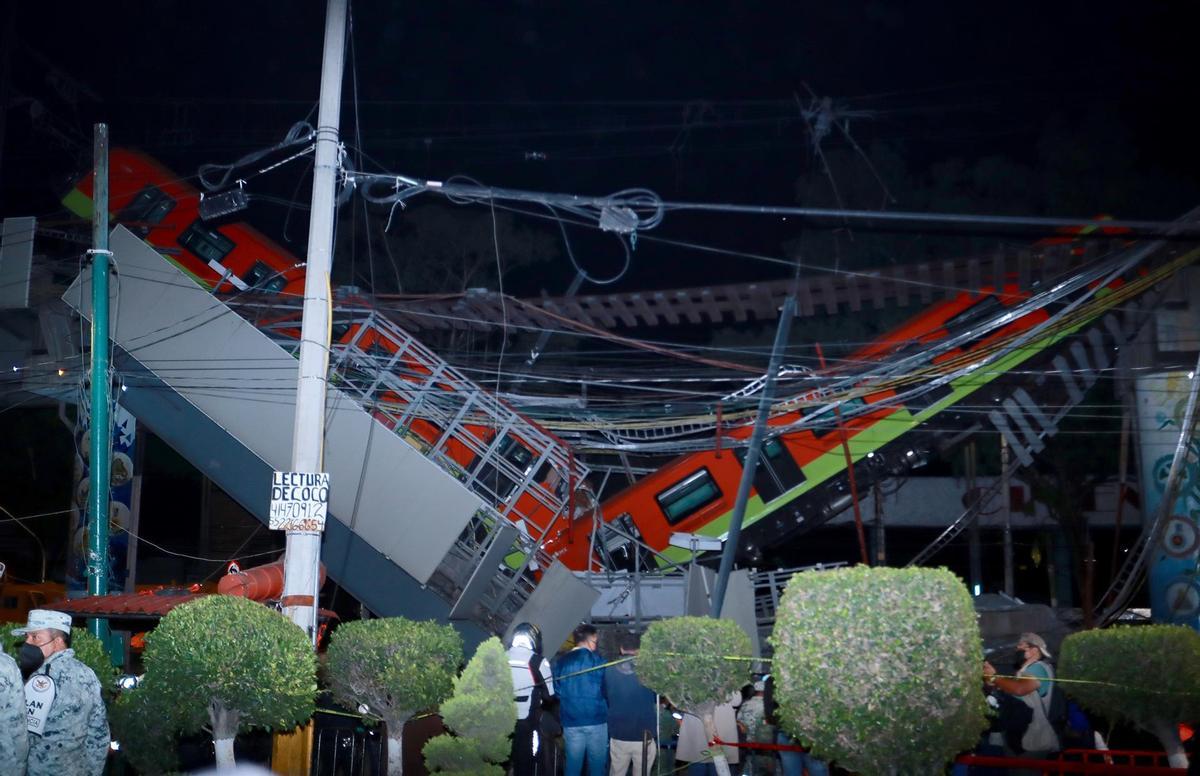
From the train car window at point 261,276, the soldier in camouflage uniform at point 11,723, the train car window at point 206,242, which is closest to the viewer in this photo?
the soldier in camouflage uniform at point 11,723

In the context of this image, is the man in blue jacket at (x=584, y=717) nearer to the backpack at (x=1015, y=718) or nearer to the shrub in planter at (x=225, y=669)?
the shrub in planter at (x=225, y=669)

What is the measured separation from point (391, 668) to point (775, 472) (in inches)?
439

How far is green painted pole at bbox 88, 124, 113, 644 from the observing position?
13337mm

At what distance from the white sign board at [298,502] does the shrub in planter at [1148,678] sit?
22.2 feet

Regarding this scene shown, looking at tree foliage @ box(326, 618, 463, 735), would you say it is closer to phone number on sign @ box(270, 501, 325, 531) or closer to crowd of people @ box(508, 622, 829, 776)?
crowd of people @ box(508, 622, 829, 776)

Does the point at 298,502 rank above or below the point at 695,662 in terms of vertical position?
above

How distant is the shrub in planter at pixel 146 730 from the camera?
344 inches

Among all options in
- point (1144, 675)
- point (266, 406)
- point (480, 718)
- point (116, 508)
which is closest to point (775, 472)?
point (266, 406)

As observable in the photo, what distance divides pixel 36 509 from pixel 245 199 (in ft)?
57.2

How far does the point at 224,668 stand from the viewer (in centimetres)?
849

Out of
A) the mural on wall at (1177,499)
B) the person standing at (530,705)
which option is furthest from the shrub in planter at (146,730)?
the mural on wall at (1177,499)

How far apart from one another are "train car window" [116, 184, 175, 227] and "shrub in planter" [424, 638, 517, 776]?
14.7 meters

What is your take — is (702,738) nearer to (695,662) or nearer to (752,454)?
(695,662)

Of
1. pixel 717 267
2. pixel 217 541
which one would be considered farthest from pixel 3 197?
pixel 717 267
